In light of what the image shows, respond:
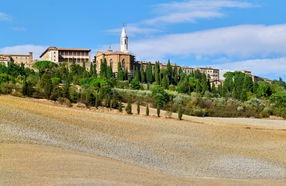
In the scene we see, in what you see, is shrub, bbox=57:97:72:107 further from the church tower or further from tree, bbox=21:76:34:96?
the church tower

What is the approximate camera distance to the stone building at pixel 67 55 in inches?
3036

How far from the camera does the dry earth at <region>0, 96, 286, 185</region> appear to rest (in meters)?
11.7

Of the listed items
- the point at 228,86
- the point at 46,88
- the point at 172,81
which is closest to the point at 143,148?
the point at 46,88

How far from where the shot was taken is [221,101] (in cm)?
4853

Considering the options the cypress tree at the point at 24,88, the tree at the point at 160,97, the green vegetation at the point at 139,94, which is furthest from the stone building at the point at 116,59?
the cypress tree at the point at 24,88

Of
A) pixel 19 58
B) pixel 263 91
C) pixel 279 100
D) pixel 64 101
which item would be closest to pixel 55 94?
pixel 64 101

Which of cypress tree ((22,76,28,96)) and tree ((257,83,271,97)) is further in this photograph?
tree ((257,83,271,97))

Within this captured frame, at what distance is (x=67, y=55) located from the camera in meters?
79.4

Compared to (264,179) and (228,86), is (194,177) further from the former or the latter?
(228,86)

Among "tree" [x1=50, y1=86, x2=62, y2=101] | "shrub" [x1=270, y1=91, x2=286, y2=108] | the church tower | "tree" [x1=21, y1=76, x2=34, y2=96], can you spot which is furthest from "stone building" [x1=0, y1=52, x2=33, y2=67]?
"shrub" [x1=270, y1=91, x2=286, y2=108]

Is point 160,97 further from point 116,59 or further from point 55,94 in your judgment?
point 116,59

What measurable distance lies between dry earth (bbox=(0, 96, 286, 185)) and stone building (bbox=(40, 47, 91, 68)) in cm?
5486

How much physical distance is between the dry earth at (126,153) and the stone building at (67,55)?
2160 inches

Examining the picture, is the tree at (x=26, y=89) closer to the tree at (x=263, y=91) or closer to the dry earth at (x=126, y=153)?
the dry earth at (x=126, y=153)
